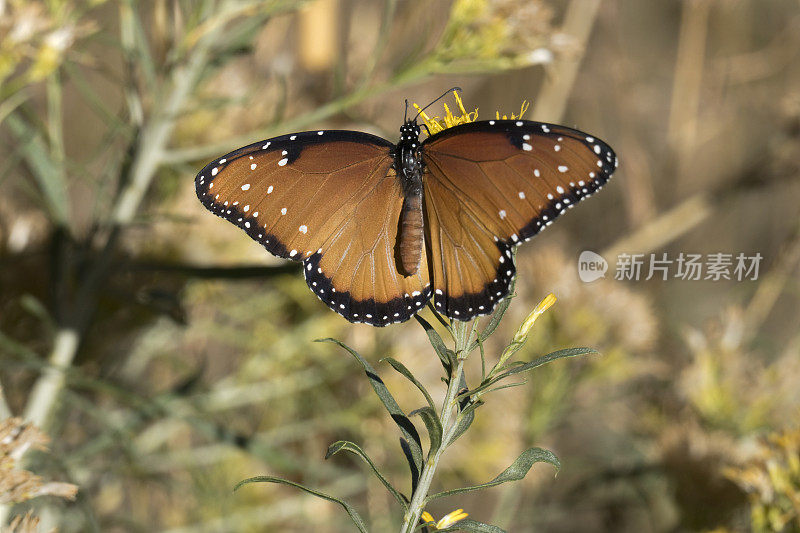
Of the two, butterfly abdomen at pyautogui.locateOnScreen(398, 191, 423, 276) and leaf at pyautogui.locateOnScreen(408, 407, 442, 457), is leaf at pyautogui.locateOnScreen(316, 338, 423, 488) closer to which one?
leaf at pyautogui.locateOnScreen(408, 407, 442, 457)

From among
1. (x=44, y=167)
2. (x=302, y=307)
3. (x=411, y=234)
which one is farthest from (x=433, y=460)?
(x=302, y=307)

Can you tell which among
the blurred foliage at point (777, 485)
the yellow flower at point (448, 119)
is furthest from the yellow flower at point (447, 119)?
the blurred foliage at point (777, 485)

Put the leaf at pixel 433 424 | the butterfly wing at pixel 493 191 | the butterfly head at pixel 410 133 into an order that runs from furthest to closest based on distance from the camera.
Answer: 1. the butterfly head at pixel 410 133
2. the butterfly wing at pixel 493 191
3. the leaf at pixel 433 424

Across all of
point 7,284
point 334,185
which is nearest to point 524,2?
point 334,185

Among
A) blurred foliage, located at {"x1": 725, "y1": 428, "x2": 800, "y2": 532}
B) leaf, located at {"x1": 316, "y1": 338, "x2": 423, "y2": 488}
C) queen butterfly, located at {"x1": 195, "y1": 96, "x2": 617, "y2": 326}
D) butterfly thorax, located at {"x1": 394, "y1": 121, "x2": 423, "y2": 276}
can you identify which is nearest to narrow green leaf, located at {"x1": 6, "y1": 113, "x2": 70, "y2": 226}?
queen butterfly, located at {"x1": 195, "y1": 96, "x2": 617, "y2": 326}

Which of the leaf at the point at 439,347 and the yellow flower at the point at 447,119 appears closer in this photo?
the leaf at the point at 439,347

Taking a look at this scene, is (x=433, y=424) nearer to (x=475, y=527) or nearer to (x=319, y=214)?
(x=475, y=527)

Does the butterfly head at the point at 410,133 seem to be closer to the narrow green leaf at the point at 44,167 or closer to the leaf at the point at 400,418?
the leaf at the point at 400,418
